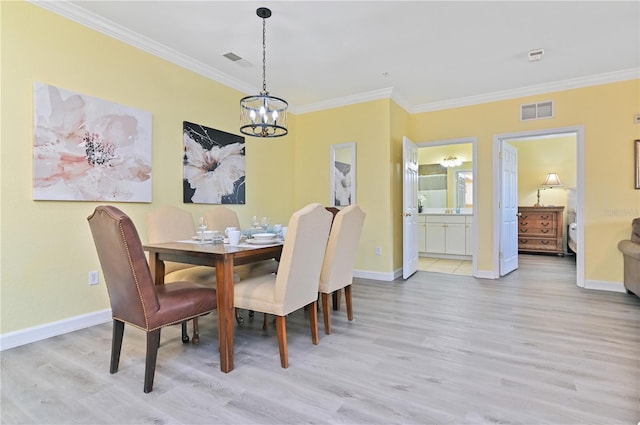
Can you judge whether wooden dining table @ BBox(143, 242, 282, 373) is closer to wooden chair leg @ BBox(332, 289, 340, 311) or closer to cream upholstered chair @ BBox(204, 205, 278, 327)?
cream upholstered chair @ BBox(204, 205, 278, 327)

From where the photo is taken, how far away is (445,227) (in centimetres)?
643

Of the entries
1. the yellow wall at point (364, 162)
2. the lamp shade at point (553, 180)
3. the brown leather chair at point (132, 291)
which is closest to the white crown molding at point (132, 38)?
the yellow wall at point (364, 162)

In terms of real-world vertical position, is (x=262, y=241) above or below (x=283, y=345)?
above

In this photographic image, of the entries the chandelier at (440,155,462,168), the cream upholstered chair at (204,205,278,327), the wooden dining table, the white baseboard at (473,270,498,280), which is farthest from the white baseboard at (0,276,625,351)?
the chandelier at (440,155,462,168)

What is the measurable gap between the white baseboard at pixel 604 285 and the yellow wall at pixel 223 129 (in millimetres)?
79

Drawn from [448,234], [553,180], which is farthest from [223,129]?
[553,180]

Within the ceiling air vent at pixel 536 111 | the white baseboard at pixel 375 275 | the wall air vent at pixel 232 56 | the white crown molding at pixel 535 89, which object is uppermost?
the wall air vent at pixel 232 56

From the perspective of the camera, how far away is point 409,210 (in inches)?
183

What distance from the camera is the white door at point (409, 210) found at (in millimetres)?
4531

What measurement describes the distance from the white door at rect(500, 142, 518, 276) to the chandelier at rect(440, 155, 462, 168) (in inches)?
69.4

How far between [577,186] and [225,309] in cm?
438

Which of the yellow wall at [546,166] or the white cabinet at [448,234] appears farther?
the yellow wall at [546,166]

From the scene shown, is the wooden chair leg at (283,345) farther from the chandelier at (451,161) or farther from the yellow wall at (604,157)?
the chandelier at (451,161)

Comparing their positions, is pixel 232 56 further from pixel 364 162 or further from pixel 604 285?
pixel 604 285
